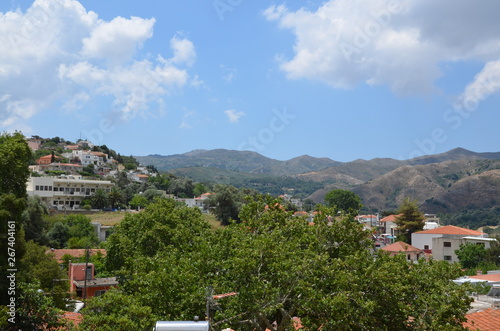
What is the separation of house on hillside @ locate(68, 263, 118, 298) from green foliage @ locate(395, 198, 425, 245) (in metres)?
40.5

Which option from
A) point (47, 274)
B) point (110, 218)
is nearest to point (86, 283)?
point (47, 274)

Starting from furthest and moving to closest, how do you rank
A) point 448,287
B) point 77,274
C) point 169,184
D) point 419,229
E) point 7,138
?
point 169,184 → point 419,229 → point 77,274 → point 7,138 → point 448,287

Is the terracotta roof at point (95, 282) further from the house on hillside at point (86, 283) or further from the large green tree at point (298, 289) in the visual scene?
the large green tree at point (298, 289)

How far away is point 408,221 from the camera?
58844 millimetres

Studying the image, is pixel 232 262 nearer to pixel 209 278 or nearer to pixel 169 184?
pixel 209 278

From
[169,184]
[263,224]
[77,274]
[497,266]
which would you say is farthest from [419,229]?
[169,184]

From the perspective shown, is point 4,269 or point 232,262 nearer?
point 232,262

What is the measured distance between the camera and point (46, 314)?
11.7 m

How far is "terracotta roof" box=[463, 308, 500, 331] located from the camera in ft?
41.6

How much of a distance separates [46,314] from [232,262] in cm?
518

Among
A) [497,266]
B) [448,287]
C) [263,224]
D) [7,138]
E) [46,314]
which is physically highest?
[7,138]

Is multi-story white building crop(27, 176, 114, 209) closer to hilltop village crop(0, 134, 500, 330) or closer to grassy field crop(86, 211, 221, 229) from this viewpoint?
grassy field crop(86, 211, 221, 229)

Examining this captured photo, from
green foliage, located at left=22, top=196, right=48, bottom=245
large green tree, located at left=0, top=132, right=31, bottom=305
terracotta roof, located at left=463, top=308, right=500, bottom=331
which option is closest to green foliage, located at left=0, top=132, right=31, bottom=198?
large green tree, located at left=0, top=132, right=31, bottom=305

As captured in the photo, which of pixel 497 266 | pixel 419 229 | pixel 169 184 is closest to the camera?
pixel 497 266
